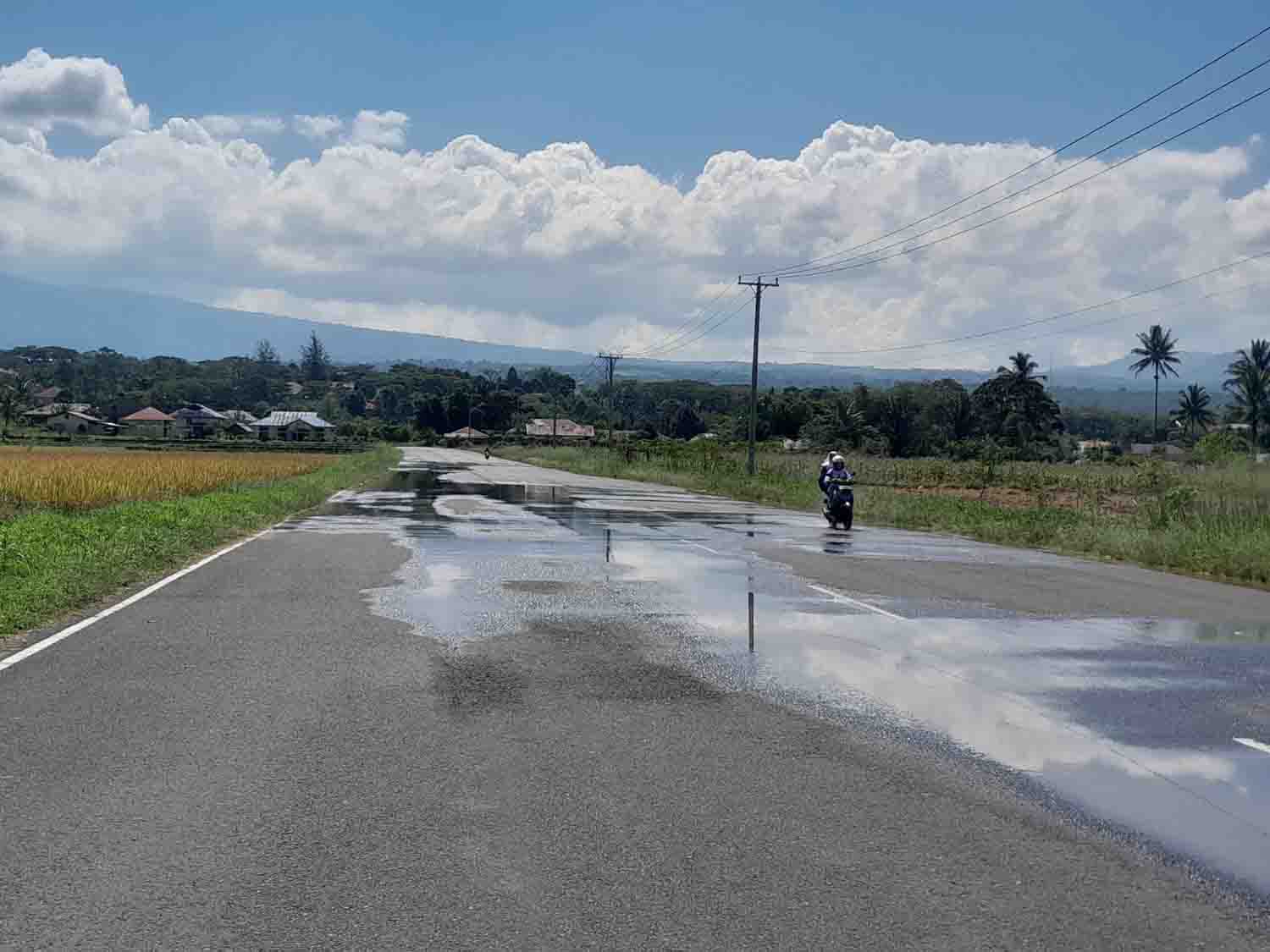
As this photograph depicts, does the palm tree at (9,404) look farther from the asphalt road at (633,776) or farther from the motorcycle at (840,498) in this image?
the asphalt road at (633,776)

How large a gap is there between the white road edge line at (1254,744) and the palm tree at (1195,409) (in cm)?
12346

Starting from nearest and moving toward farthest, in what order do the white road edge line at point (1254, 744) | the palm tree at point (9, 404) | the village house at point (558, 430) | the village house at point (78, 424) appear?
the white road edge line at point (1254, 744) → the palm tree at point (9, 404) → the village house at point (78, 424) → the village house at point (558, 430)

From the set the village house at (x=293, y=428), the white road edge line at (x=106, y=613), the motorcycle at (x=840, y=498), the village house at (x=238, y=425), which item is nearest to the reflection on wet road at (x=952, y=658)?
the white road edge line at (x=106, y=613)

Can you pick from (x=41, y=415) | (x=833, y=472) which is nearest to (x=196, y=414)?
(x=41, y=415)

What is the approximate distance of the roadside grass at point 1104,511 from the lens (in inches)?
787

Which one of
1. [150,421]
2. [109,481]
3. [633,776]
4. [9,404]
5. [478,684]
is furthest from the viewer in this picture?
[150,421]

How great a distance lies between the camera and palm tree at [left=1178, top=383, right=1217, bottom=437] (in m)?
123

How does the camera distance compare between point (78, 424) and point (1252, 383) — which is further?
point (78, 424)

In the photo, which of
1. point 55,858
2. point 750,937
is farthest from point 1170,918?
point 55,858

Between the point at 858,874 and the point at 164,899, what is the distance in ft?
8.55

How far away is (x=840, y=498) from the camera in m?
26.0

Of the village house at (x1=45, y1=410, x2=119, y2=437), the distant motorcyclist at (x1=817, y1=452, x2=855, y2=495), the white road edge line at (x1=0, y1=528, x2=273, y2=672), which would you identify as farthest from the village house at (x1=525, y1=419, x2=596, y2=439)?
the white road edge line at (x1=0, y1=528, x2=273, y2=672)

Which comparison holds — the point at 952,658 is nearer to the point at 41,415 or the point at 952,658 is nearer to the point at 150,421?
the point at 41,415

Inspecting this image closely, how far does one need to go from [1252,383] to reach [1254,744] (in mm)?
106861
